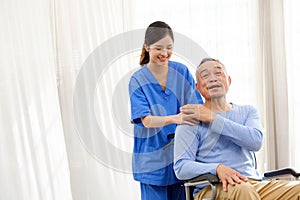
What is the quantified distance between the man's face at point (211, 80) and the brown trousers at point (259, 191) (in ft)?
1.50

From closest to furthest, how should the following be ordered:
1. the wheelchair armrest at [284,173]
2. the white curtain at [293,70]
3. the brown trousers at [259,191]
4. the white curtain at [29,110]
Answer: the brown trousers at [259,191], the wheelchair armrest at [284,173], the white curtain at [29,110], the white curtain at [293,70]

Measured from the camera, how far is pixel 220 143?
2.45 meters

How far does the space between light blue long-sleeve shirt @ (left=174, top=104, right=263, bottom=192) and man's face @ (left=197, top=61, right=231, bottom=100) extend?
11 cm

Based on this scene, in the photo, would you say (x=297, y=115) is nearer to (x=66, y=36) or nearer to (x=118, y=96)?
(x=118, y=96)

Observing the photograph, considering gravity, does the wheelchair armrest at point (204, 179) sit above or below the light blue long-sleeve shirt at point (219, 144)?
below

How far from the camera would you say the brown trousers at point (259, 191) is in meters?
2.16

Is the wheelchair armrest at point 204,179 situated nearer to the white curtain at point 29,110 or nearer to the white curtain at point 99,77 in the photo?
the white curtain at point 99,77

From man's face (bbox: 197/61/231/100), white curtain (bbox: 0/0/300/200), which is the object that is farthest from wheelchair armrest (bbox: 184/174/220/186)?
white curtain (bbox: 0/0/300/200)

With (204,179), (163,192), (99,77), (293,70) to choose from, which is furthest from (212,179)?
(293,70)

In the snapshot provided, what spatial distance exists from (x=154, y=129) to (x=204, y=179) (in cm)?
39

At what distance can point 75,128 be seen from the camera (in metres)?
3.70

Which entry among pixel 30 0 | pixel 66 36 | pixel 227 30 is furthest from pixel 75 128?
pixel 227 30

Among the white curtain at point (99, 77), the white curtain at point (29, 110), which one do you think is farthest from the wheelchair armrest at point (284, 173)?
the white curtain at point (29, 110)

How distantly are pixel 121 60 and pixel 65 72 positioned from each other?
45cm
